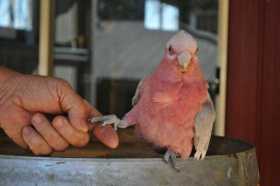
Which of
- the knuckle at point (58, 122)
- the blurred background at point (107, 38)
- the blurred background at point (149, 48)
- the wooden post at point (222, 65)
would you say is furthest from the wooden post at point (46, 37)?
the knuckle at point (58, 122)

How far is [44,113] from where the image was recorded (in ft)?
2.05

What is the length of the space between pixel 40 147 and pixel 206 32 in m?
2.60

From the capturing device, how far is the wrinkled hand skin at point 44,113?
1.90 feet

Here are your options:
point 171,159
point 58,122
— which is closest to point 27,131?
point 58,122

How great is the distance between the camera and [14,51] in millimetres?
2674

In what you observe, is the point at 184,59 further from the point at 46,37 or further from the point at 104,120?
the point at 46,37

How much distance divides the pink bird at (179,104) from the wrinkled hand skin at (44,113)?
0.02m

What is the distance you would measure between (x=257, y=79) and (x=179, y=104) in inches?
→ 43.5

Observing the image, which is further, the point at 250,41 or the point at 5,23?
the point at 5,23

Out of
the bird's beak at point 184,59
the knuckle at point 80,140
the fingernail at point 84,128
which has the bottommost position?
the knuckle at point 80,140

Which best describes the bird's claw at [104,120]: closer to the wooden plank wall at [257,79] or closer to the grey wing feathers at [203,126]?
the grey wing feathers at [203,126]

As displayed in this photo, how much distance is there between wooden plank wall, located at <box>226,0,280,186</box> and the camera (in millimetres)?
1630

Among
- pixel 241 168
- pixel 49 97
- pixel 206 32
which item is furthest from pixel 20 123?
pixel 206 32

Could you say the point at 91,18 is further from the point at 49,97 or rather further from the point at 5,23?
the point at 49,97
